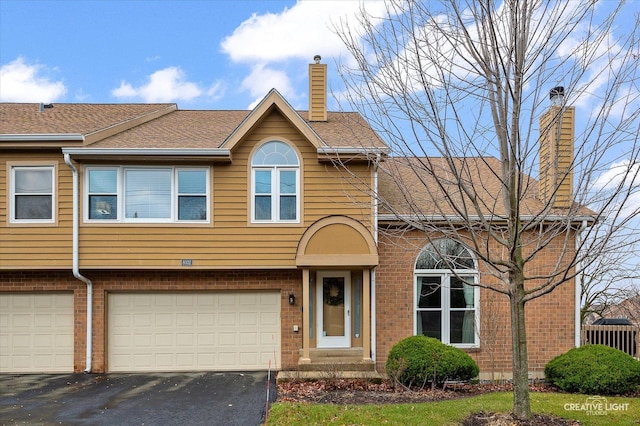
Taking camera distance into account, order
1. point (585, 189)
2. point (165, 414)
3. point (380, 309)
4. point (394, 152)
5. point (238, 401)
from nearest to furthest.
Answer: point (585, 189) → point (394, 152) → point (165, 414) → point (238, 401) → point (380, 309)

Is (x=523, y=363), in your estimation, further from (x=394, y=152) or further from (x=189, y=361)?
(x=189, y=361)

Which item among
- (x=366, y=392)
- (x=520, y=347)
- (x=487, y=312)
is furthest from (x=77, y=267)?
(x=487, y=312)

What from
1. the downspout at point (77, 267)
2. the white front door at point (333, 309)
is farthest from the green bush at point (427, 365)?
the downspout at point (77, 267)

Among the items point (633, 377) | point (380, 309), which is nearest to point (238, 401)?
point (380, 309)

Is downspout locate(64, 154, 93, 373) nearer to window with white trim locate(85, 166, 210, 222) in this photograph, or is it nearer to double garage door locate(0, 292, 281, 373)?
window with white trim locate(85, 166, 210, 222)

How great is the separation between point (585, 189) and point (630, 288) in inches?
592

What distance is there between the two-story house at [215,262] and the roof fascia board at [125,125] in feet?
0.22

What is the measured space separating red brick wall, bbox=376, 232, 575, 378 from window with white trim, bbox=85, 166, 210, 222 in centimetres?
462

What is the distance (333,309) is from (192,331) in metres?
3.54

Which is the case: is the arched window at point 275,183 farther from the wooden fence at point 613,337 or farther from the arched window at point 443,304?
the wooden fence at point 613,337

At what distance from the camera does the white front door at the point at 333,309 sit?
11.6 m

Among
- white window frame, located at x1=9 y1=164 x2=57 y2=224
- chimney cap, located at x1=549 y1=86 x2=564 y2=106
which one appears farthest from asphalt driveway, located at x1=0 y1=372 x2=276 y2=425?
chimney cap, located at x1=549 y1=86 x2=564 y2=106

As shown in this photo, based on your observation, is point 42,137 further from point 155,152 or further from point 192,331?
point 192,331

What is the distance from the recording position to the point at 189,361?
11.6m
